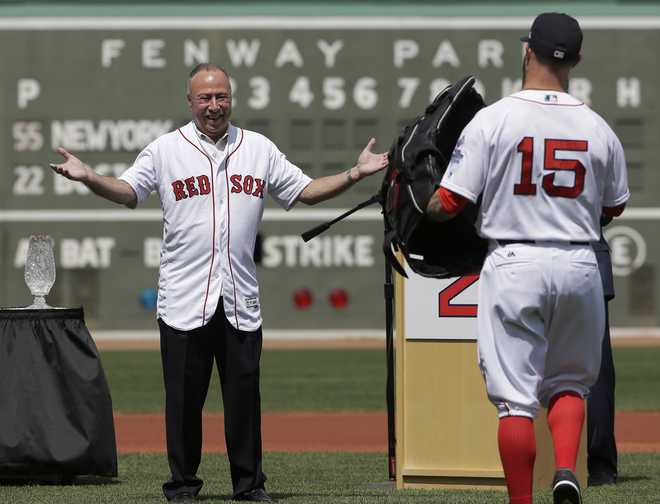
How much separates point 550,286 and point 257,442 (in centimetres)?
223

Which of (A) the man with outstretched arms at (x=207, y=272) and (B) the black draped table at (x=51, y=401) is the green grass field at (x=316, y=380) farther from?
(A) the man with outstretched arms at (x=207, y=272)

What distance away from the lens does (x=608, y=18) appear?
2845cm

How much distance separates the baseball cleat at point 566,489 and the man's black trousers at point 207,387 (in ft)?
6.99

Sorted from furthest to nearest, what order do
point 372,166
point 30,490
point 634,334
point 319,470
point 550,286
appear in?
point 634,334, point 319,470, point 30,490, point 372,166, point 550,286

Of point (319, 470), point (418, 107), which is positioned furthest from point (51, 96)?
point (319, 470)

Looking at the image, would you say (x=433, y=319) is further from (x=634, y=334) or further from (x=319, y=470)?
(x=634, y=334)

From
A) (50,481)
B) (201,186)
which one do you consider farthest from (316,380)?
(201,186)

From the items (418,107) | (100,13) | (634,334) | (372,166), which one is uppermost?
(100,13)

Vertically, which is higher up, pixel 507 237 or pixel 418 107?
pixel 418 107

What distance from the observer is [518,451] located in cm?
580

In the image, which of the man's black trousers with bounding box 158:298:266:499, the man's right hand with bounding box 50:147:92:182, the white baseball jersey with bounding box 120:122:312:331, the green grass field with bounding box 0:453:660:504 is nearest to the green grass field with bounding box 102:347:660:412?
the green grass field with bounding box 0:453:660:504

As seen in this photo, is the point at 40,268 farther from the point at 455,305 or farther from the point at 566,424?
the point at 566,424

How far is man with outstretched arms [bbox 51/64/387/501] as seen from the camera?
7.40 m

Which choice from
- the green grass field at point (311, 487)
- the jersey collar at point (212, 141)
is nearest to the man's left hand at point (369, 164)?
the jersey collar at point (212, 141)
